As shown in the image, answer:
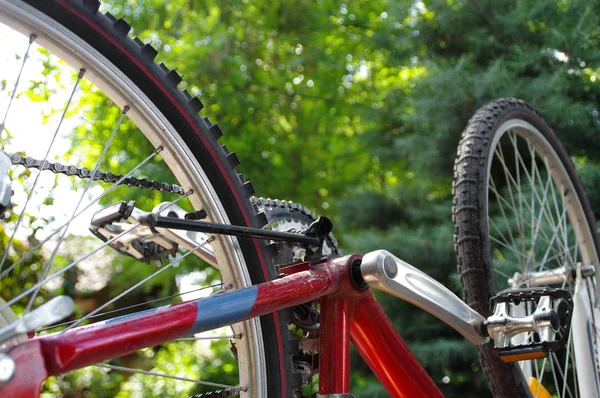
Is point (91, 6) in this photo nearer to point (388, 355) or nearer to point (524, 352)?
point (388, 355)

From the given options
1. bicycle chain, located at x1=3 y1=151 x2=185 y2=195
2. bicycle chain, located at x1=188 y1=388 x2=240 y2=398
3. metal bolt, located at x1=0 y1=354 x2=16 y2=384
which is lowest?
metal bolt, located at x1=0 y1=354 x2=16 y2=384

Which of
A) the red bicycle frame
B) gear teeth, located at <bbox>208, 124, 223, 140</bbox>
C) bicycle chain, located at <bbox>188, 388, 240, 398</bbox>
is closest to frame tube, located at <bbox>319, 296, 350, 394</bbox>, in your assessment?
the red bicycle frame

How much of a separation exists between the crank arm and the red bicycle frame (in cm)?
3

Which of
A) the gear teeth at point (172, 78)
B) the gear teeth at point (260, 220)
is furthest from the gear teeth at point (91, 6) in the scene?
the gear teeth at point (260, 220)

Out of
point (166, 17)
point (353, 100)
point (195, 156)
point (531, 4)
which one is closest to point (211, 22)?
point (166, 17)

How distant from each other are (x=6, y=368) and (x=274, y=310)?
1.12ft

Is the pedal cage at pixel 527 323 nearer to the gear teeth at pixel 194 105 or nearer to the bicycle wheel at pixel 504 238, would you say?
the bicycle wheel at pixel 504 238

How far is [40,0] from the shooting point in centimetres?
82

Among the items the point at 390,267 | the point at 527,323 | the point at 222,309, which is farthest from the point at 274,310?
the point at 527,323

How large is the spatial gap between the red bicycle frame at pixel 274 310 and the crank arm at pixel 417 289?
0.03 m

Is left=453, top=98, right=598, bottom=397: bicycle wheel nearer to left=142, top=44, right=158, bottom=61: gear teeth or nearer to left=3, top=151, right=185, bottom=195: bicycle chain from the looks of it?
left=3, top=151, right=185, bottom=195: bicycle chain

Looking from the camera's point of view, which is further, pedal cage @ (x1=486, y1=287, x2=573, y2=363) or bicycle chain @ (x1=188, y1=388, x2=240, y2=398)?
pedal cage @ (x1=486, y1=287, x2=573, y2=363)

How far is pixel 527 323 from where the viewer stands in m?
1.16

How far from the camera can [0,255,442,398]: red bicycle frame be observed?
26.5 inches
